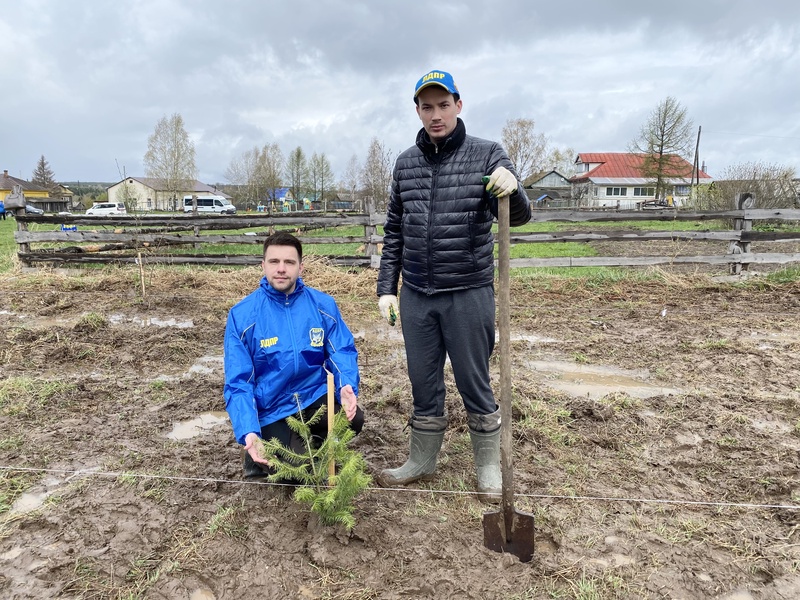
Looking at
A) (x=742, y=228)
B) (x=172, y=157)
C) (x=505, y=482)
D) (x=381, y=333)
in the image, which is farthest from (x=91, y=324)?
(x=172, y=157)

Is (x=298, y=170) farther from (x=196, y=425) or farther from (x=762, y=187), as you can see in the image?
(x=196, y=425)

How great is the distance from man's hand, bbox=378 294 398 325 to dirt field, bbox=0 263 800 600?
0.94 meters

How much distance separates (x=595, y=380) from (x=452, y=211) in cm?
271

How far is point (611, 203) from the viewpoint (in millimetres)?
57000

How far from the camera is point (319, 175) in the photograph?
61.3 m

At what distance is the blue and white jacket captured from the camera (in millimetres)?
2756

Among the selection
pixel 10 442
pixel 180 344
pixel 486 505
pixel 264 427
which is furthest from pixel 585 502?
pixel 180 344

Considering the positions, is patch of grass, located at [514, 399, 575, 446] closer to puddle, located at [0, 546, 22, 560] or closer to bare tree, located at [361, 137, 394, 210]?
puddle, located at [0, 546, 22, 560]

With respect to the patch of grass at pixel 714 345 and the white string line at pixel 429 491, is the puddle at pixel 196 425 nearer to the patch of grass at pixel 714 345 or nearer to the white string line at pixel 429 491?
the white string line at pixel 429 491

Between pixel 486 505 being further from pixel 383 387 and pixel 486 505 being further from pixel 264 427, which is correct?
pixel 383 387

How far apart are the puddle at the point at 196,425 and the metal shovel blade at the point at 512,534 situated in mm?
2168

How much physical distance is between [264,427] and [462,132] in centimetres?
184

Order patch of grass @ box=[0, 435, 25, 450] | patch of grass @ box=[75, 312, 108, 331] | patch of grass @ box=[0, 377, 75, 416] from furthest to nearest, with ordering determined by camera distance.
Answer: patch of grass @ box=[75, 312, 108, 331], patch of grass @ box=[0, 377, 75, 416], patch of grass @ box=[0, 435, 25, 450]

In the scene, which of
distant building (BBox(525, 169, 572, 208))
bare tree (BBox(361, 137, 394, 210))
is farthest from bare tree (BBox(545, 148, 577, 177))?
bare tree (BBox(361, 137, 394, 210))
